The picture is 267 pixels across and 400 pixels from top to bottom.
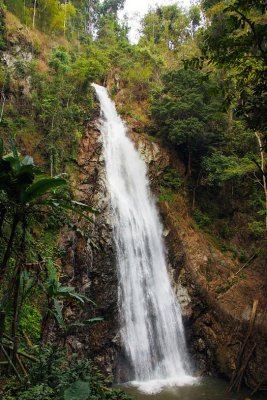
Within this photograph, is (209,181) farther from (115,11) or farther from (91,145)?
(115,11)

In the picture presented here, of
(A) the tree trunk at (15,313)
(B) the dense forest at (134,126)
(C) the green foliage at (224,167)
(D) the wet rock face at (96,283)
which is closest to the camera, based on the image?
(A) the tree trunk at (15,313)

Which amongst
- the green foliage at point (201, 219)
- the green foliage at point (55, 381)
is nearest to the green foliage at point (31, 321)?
the green foliage at point (55, 381)

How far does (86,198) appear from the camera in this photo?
13711 millimetres

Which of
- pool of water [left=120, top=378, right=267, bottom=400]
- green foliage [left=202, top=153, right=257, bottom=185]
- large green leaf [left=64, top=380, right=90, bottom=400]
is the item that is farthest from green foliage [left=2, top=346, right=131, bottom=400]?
green foliage [left=202, top=153, right=257, bottom=185]

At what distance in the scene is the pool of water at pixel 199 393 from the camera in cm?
962

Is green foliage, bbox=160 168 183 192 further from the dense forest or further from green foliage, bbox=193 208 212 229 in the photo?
green foliage, bbox=193 208 212 229

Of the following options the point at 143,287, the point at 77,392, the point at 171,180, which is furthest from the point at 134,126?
the point at 77,392

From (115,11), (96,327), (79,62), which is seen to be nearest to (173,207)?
(96,327)

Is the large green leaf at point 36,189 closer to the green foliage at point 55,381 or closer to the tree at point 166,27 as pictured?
the green foliage at point 55,381

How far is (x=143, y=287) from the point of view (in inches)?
507

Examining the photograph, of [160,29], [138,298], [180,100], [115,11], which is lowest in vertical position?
[138,298]

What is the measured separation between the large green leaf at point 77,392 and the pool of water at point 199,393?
6.24 meters

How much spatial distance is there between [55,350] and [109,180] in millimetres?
10530

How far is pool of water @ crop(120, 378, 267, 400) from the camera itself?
9.62 m
